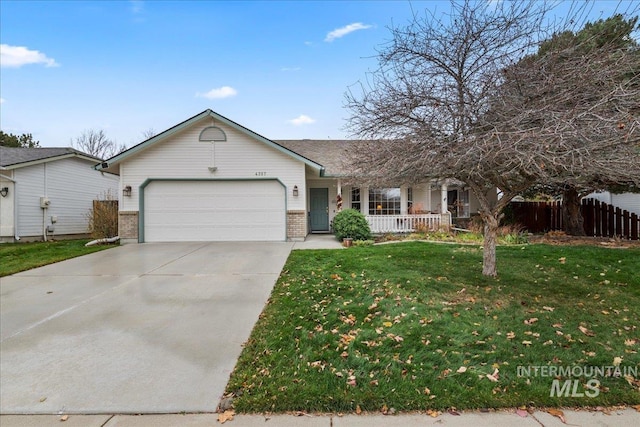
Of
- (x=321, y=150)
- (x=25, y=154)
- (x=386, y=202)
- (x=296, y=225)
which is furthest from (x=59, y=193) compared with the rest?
(x=386, y=202)

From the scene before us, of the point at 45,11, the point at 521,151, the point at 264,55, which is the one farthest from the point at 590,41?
the point at 45,11

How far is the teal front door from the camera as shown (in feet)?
49.0

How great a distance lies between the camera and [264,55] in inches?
498

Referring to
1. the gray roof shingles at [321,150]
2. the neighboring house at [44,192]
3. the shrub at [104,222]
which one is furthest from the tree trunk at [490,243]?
the neighboring house at [44,192]

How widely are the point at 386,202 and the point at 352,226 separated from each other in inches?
151

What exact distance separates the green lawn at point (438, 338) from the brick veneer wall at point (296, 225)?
575cm

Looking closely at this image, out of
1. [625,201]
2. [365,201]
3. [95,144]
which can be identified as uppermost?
[95,144]

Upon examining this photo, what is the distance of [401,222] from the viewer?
1315 cm

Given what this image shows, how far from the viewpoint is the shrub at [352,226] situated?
11453 mm

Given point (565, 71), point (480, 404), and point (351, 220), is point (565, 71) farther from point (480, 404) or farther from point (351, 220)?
point (351, 220)

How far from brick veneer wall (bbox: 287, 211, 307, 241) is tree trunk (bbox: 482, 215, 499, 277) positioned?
7300 millimetres

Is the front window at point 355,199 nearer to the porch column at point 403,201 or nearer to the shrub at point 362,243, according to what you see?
the porch column at point 403,201

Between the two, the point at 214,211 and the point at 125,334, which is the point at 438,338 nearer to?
the point at 125,334

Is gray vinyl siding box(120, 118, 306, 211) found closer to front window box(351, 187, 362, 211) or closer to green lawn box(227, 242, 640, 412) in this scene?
front window box(351, 187, 362, 211)
